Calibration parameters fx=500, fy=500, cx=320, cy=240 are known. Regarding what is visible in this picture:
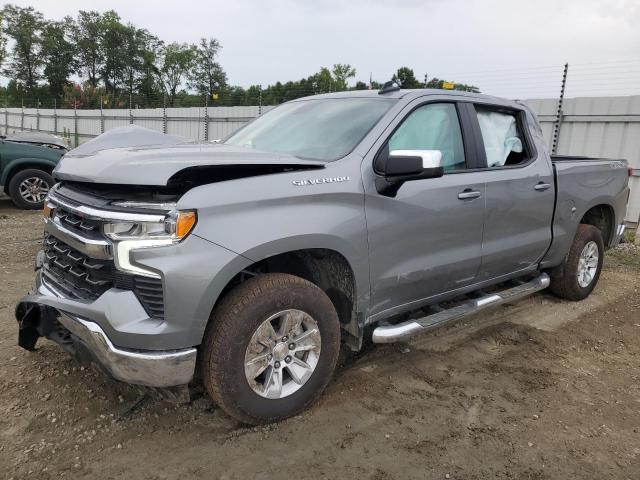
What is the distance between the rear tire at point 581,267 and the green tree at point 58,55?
256ft

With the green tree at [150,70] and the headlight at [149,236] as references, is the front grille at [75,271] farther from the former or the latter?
the green tree at [150,70]

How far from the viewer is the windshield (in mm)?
3275

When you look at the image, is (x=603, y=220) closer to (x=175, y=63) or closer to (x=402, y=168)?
(x=402, y=168)

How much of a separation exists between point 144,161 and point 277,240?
2.53ft

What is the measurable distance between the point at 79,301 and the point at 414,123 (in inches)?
93.7

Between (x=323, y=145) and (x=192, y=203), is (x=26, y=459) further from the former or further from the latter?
(x=323, y=145)

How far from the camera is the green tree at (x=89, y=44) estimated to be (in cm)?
7494

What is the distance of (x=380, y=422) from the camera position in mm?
2939

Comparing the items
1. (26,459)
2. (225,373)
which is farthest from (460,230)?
(26,459)

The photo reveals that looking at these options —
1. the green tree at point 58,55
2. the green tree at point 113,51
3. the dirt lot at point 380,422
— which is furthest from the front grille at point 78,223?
the green tree at point 113,51

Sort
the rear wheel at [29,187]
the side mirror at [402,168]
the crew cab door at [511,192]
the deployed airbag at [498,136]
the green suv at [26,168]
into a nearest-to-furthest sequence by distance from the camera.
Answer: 1. the side mirror at [402,168]
2. the crew cab door at [511,192]
3. the deployed airbag at [498,136]
4. the green suv at [26,168]
5. the rear wheel at [29,187]

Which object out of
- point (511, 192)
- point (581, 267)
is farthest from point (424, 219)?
point (581, 267)

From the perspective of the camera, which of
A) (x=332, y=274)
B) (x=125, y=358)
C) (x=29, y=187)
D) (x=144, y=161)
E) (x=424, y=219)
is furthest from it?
(x=29, y=187)

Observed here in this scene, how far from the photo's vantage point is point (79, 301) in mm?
2535
